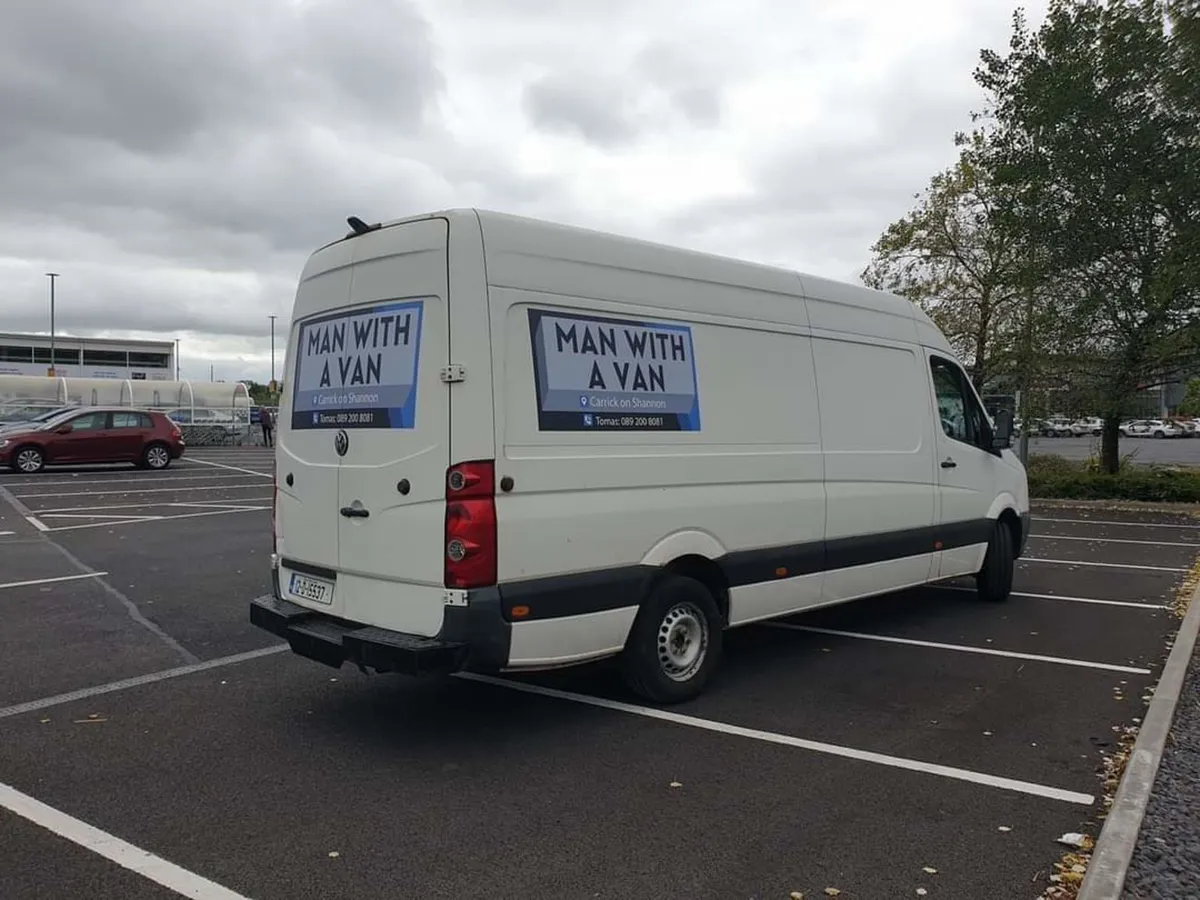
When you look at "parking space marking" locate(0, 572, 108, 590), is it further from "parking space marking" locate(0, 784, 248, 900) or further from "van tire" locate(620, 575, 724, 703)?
"van tire" locate(620, 575, 724, 703)

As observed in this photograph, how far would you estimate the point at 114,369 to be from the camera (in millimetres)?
74750

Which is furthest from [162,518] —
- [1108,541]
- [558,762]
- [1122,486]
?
[1122,486]

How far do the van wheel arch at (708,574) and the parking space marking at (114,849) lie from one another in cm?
282

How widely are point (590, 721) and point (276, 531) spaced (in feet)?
7.26

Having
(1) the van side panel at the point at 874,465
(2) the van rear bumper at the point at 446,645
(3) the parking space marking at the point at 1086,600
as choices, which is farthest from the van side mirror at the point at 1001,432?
(2) the van rear bumper at the point at 446,645

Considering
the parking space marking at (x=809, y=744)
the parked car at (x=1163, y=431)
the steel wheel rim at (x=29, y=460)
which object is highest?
the parked car at (x=1163, y=431)

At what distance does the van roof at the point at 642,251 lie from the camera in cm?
472

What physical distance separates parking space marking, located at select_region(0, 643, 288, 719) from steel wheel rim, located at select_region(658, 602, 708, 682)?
2.90 m

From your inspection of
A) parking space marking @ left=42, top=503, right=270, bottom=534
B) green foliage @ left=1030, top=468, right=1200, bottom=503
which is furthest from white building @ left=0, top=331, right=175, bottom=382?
green foliage @ left=1030, top=468, right=1200, bottom=503

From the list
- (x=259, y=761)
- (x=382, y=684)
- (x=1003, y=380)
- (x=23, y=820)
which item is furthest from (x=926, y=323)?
(x=1003, y=380)

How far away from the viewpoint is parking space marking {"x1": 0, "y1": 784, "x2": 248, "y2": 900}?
10.6ft

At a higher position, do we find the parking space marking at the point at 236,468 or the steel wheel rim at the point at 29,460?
the steel wheel rim at the point at 29,460

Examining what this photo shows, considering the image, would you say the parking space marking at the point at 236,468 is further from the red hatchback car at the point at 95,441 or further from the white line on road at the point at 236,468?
the red hatchback car at the point at 95,441

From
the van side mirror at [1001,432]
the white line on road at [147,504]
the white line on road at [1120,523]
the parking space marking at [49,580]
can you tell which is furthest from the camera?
the white line on road at [1120,523]
